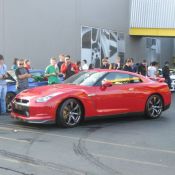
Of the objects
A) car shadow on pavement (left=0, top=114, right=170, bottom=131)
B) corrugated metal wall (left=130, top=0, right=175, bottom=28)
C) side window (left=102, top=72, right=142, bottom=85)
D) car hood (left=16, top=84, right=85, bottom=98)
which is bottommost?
car shadow on pavement (left=0, top=114, right=170, bottom=131)

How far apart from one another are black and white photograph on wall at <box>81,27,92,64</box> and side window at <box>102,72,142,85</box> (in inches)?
568

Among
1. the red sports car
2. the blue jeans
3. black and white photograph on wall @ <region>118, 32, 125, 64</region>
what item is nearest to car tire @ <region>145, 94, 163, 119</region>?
the red sports car

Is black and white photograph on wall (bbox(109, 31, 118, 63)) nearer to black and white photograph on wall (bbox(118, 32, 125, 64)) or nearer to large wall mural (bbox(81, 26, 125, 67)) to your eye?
large wall mural (bbox(81, 26, 125, 67))

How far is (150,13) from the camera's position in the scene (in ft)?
105

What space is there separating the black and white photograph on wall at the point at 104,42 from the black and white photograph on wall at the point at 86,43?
1.73 meters

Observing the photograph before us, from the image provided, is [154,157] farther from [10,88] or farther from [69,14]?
[69,14]

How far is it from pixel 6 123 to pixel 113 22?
19955mm

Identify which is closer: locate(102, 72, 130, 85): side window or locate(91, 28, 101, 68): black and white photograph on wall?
locate(102, 72, 130, 85): side window

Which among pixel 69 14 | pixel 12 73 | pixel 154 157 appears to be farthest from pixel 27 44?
pixel 154 157

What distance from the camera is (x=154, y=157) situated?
7230mm

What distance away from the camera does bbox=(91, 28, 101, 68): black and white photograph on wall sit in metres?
27.4

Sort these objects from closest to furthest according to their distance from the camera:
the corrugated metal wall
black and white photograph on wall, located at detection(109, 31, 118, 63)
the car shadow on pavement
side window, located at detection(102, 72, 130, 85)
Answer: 1. the car shadow on pavement
2. side window, located at detection(102, 72, 130, 85)
3. black and white photograph on wall, located at detection(109, 31, 118, 63)
4. the corrugated metal wall

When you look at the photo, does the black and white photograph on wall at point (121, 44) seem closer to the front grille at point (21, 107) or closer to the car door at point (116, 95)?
the car door at point (116, 95)

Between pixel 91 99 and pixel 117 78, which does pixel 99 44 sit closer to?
pixel 117 78
